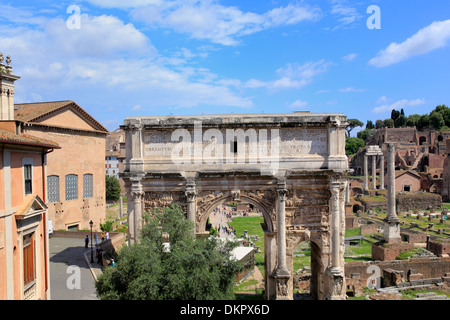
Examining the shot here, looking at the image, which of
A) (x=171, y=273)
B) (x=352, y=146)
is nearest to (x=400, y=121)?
(x=352, y=146)

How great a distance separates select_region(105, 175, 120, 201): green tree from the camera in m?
57.7

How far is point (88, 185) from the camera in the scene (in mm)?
31391

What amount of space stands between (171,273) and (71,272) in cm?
Answer: 987

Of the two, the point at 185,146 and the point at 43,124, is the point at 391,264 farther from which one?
the point at 43,124

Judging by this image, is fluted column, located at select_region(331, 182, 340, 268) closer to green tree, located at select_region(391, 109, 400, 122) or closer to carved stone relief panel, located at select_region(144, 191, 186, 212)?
carved stone relief panel, located at select_region(144, 191, 186, 212)

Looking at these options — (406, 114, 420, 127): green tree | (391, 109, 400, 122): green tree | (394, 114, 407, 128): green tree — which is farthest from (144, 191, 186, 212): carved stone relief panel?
(391, 109, 400, 122): green tree

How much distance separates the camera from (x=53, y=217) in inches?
1081

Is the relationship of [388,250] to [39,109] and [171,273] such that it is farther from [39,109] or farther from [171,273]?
[39,109]

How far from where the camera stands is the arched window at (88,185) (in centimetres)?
3090

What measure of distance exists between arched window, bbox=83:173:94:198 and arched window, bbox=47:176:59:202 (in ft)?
10.2

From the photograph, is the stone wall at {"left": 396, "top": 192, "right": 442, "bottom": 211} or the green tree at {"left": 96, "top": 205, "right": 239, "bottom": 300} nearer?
the green tree at {"left": 96, "top": 205, "right": 239, "bottom": 300}

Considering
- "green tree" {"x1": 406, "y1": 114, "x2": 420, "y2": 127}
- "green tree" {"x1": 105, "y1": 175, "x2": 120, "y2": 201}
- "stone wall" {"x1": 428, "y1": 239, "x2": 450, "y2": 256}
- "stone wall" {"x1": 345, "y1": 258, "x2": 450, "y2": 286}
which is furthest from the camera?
"green tree" {"x1": 406, "y1": 114, "x2": 420, "y2": 127}

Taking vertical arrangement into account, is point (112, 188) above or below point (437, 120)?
below

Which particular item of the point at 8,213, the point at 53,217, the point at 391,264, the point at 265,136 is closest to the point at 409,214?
the point at 391,264
